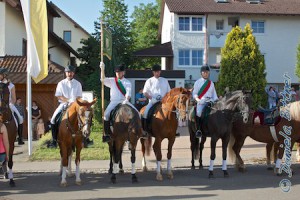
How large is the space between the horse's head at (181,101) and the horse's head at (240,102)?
1.30 metres

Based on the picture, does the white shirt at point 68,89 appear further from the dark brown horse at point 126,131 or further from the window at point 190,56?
the window at point 190,56

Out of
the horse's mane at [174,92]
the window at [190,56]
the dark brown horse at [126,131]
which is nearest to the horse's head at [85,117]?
the dark brown horse at [126,131]

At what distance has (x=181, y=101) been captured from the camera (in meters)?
10.5

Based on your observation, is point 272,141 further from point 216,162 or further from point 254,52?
point 254,52

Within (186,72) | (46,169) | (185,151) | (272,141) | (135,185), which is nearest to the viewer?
(135,185)

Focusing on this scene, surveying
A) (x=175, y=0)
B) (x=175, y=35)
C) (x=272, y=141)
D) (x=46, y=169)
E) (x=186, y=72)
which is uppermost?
(x=175, y=0)

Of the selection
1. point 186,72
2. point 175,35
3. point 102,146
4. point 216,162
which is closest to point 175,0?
point 175,35

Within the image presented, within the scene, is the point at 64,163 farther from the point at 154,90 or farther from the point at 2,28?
the point at 2,28

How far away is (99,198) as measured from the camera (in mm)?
9008

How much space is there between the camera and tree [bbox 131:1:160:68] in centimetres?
6025

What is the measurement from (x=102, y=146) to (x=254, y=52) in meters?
18.5

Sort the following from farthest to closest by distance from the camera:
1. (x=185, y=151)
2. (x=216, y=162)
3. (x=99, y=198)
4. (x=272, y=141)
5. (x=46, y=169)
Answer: (x=185, y=151) → (x=216, y=162) → (x=46, y=169) → (x=272, y=141) → (x=99, y=198)

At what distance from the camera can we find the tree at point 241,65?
31438mm

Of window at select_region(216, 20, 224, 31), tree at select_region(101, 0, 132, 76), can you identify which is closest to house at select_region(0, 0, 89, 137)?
tree at select_region(101, 0, 132, 76)
